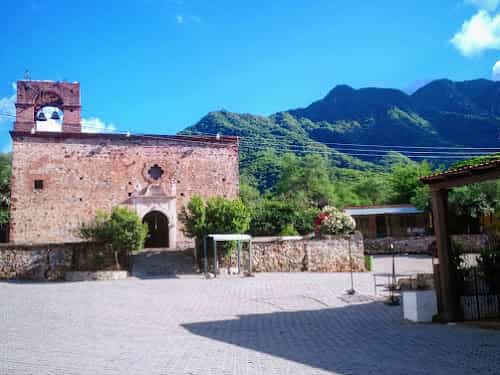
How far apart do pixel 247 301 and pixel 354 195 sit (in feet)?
140

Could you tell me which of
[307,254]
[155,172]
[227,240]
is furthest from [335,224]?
[155,172]

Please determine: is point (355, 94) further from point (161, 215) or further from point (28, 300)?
point (28, 300)

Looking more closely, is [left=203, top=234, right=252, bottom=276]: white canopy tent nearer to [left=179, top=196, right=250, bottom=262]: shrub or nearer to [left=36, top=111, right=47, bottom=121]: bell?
[left=179, top=196, right=250, bottom=262]: shrub

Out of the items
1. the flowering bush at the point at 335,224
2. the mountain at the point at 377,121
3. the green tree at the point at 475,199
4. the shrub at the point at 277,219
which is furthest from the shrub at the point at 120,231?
the mountain at the point at 377,121

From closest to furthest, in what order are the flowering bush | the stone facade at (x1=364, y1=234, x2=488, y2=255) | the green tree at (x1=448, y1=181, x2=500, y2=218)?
1. the flowering bush
2. the stone facade at (x1=364, y1=234, x2=488, y2=255)
3. the green tree at (x1=448, y1=181, x2=500, y2=218)

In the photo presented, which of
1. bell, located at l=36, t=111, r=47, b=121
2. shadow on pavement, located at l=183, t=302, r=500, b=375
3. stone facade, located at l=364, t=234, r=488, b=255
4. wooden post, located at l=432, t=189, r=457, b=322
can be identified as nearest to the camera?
shadow on pavement, located at l=183, t=302, r=500, b=375

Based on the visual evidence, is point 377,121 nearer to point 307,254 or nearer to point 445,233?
point 307,254

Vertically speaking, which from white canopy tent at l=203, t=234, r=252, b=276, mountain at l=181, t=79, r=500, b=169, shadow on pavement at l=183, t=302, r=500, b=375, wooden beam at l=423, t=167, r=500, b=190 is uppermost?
mountain at l=181, t=79, r=500, b=169

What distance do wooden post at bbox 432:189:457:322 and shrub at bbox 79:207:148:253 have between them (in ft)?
41.3

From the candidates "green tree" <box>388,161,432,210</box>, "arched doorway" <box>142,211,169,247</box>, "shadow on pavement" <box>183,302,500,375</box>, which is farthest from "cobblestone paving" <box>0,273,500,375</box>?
"green tree" <box>388,161,432,210</box>

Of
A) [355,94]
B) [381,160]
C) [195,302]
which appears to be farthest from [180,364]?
[355,94]

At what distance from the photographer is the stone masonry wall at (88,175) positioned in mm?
22734

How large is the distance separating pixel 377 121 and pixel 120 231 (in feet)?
291

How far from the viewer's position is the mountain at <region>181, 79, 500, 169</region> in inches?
3179
